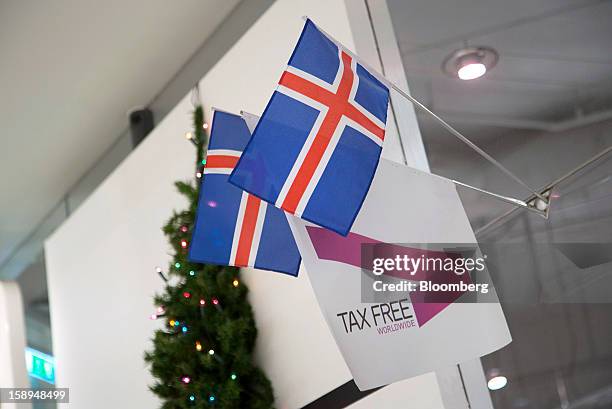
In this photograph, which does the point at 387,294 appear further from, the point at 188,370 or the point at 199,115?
the point at 199,115

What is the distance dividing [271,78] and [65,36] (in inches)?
67.2

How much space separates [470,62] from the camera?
10.7ft

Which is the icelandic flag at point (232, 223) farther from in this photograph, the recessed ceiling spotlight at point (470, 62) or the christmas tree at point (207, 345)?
the christmas tree at point (207, 345)

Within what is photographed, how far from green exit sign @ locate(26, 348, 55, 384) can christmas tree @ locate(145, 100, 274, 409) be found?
2.97 metres

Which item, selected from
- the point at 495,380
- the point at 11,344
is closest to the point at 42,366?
the point at 11,344

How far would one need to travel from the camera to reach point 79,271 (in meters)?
6.48

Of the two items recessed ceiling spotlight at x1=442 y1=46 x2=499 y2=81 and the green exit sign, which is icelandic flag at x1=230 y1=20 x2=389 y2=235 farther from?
the green exit sign

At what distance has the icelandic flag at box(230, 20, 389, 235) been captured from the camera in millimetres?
2201

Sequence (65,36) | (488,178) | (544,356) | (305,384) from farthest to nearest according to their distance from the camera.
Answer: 1. (65,36)
2. (305,384)
3. (488,178)
4. (544,356)

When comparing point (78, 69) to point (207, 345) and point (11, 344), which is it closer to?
point (11, 344)

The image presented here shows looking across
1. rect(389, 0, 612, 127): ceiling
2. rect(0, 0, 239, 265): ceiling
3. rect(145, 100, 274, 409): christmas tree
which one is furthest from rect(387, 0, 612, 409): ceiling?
rect(0, 0, 239, 265): ceiling

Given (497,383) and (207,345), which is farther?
(207,345)

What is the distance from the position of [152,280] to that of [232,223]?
263 cm

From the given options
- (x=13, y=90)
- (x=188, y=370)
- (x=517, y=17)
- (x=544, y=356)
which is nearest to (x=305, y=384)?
(x=188, y=370)
